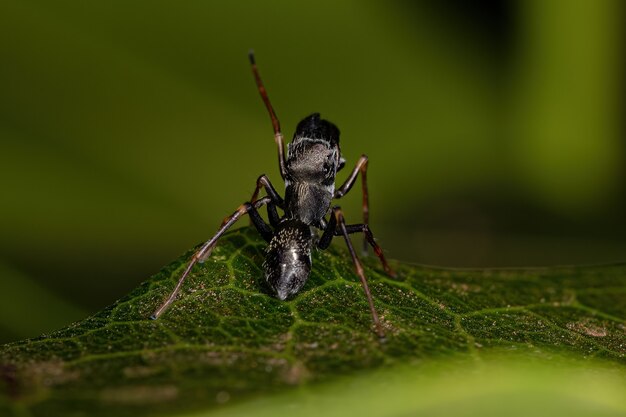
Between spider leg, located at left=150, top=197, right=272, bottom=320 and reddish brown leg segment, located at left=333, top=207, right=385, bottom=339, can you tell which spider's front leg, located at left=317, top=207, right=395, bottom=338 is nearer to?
reddish brown leg segment, located at left=333, top=207, right=385, bottom=339

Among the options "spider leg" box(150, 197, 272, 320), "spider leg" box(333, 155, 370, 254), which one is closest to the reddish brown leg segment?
"spider leg" box(150, 197, 272, 320)

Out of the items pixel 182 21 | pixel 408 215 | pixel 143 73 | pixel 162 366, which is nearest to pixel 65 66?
pixel 143 73

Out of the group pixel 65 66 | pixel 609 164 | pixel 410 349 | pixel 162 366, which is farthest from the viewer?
pixel 609 164

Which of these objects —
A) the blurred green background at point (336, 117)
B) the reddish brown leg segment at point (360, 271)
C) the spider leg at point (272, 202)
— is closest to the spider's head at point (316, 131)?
the spider leg at point (272, 202)

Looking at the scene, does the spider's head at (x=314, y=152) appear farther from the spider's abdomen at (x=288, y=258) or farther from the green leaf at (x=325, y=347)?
the green leaf at (x=325, y=347)

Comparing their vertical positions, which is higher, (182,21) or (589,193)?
(182,21)

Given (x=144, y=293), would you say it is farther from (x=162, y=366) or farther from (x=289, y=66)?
(x=289, y=66)
